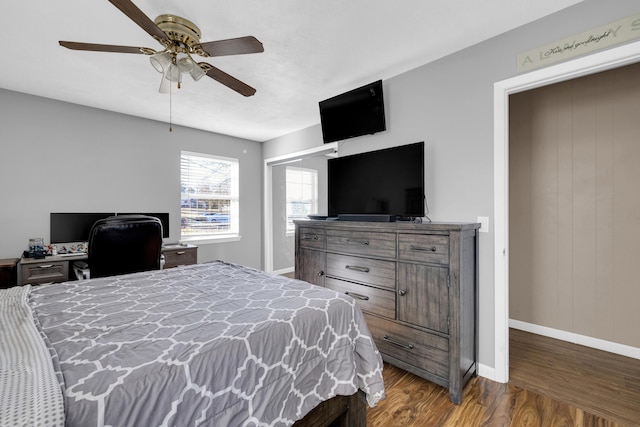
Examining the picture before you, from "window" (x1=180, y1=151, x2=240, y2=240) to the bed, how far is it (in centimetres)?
285

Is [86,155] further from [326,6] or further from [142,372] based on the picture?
[142,372]

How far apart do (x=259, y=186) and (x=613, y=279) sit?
193 inches

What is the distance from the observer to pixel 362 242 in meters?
2.51

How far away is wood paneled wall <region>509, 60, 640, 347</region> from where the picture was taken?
8.31ft

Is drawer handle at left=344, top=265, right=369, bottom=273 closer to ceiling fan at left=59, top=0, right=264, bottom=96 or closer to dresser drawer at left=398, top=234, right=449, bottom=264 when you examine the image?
dresser drawer at left=398, top=234, right=449, bottom=264

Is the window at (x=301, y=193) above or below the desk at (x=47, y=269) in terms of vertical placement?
above

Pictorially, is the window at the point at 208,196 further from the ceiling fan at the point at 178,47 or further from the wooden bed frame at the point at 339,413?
the wooden bed frame at the point at 339,413

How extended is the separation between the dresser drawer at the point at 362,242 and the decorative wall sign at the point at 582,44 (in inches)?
63.2

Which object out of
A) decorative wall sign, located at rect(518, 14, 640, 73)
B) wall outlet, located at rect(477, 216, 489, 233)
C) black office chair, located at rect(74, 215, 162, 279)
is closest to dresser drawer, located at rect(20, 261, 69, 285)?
black office chair, located at rect(74, 215, 162, 279)

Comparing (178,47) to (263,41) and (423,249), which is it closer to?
(263,41)

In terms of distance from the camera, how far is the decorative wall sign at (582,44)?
1718mm

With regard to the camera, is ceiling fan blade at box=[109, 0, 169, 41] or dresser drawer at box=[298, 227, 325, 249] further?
dresser drawer at box=[298, 227, 325, 249]

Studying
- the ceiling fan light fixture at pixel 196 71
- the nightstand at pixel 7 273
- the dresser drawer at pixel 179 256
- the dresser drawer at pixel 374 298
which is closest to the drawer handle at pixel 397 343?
the dresser drawer at pixel 374 298

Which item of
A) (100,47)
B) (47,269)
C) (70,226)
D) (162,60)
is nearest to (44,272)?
(47,269)
